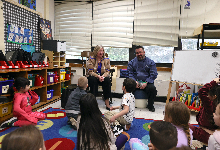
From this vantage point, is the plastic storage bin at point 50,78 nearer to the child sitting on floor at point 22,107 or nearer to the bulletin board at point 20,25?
the bulletin board at point 20,25

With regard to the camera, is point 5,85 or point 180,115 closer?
point 180,115

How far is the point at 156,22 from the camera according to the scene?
3639 millimetres

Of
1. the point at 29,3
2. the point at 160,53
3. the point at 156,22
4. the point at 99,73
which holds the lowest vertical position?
the point at 99,73

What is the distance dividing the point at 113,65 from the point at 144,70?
1054mm

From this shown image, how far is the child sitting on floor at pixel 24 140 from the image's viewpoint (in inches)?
24.6

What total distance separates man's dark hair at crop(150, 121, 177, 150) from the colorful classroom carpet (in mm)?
863

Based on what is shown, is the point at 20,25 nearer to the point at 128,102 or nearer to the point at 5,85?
the point at 5,85

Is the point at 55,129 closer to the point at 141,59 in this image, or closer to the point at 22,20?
the point at 141,59

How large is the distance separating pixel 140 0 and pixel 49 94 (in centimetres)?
295

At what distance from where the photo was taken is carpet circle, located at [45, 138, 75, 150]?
5.27 feet

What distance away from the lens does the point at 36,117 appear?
229 centimetres

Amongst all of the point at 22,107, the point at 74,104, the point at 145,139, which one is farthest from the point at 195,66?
the point at 22,107

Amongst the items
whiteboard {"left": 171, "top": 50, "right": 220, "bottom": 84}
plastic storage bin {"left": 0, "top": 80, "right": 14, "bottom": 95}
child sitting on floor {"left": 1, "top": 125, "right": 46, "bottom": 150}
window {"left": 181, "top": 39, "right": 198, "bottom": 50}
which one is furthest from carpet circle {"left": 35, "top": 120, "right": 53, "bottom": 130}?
window {"left": 181, "top": 39, "right": 198, "bottom": 50}

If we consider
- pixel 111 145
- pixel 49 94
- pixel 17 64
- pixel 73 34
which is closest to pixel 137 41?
pixel 73 34
